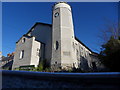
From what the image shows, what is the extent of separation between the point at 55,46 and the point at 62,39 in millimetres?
1152

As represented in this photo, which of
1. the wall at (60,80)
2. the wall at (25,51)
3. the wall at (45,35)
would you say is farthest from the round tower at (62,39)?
the wall at (60,80)

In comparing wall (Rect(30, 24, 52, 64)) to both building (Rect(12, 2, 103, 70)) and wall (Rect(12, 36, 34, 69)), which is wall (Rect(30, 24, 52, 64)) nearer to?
building (Rect(12, 2, 103, 70))

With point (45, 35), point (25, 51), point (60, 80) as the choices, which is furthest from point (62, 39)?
point (60, 80)

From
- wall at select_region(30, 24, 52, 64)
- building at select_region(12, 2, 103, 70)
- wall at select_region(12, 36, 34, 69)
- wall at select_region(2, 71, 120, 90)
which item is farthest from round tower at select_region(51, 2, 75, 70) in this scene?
wall at select_region(2, 71, 120, 90)

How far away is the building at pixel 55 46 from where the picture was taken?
10016 millimetres

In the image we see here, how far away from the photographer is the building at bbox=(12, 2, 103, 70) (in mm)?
10016

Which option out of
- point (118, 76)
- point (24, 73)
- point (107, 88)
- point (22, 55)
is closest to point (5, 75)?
point (24, 73)

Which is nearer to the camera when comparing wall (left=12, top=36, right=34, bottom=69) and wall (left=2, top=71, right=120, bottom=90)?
wall (left=2, top=71, right=120, bottom=90)

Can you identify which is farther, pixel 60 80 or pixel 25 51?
pixel 25 51

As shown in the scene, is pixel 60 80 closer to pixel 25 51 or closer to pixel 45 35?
pixel 25 51

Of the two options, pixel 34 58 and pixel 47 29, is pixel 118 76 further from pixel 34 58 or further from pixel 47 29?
pixel 47 29

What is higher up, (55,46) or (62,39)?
(62,39)

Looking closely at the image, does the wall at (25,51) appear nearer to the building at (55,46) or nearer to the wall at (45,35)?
the building at (55,46)

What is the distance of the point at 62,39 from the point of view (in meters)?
10.7
